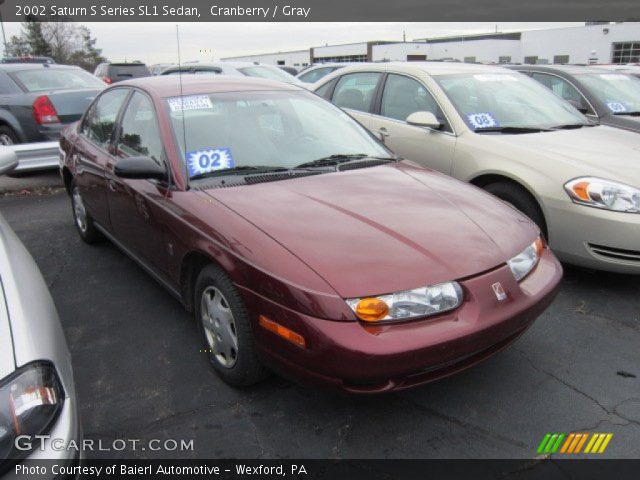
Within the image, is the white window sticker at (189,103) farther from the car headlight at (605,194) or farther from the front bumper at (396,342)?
the car headlight at (605,194)

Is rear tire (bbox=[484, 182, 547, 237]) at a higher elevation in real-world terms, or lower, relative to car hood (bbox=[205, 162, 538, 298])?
lower

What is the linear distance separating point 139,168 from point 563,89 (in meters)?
5.84

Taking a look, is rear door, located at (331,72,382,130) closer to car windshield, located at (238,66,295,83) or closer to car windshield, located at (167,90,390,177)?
car windshield, located at (167,90,390,177)

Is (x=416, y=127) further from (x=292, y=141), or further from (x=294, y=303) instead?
(x=294, y=303)

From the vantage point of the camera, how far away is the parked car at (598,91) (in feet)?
20.2

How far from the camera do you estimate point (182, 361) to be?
291 cm

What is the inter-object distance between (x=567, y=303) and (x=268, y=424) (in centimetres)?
226

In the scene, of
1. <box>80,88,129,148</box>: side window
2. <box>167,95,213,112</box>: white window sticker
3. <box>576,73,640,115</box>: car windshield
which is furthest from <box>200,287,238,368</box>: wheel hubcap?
<box>576,73,640,115</box>: car windshield

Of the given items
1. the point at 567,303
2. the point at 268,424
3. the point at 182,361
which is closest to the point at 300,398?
the point at 268,424

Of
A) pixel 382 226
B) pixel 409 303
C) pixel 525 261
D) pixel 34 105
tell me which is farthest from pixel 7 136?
pixel 525 261

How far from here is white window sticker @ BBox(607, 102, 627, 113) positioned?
6.23 m

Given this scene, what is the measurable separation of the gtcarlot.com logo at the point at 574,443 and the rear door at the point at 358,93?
11.7 feet

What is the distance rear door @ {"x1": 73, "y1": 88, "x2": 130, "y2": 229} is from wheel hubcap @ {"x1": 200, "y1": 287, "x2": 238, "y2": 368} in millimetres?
1595

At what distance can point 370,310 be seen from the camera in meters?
2.03
